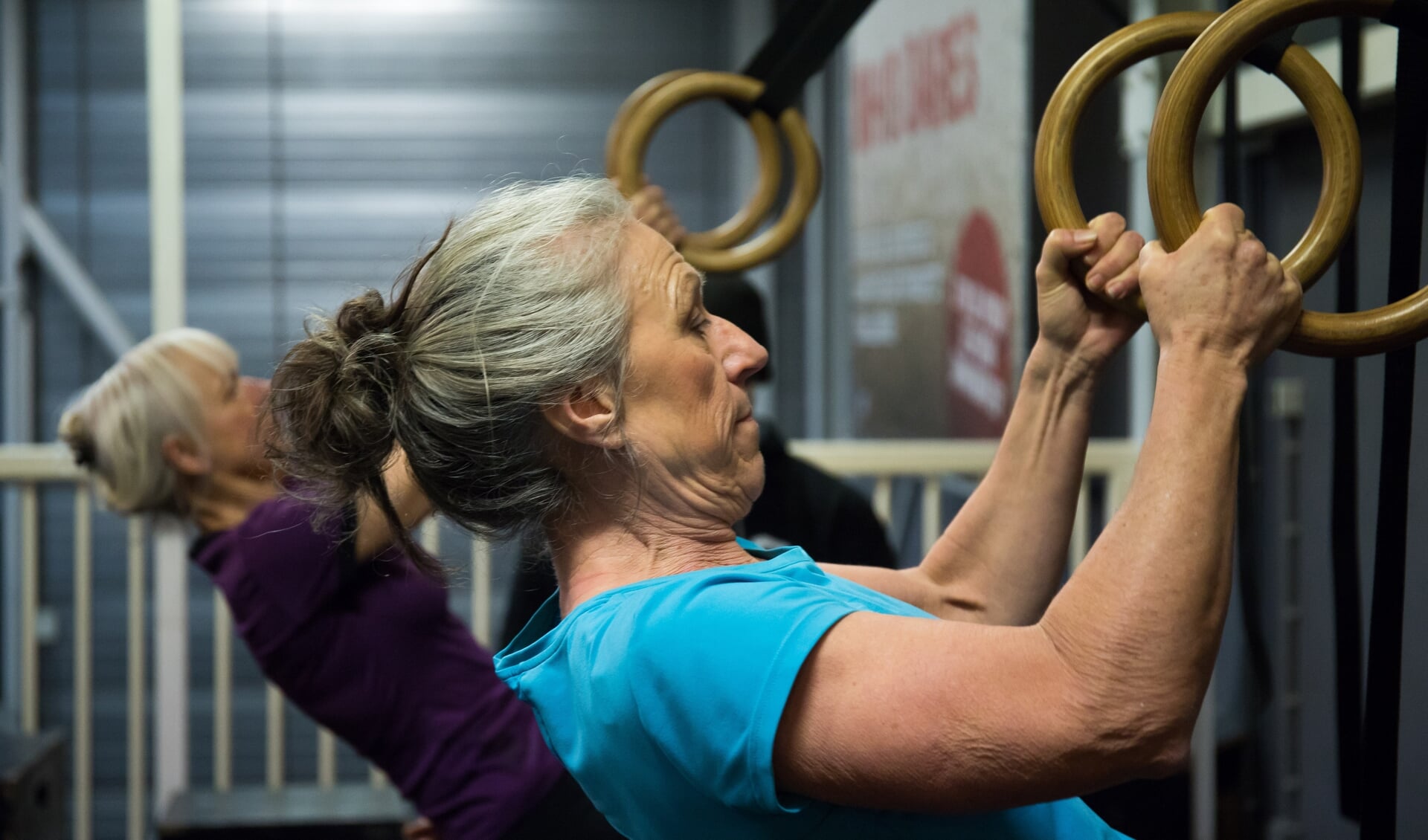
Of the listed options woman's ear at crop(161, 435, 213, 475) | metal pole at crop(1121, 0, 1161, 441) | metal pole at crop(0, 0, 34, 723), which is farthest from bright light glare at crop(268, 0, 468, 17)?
woman's ear at crop(161, 435, 213, 475)

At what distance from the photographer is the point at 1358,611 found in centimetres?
77

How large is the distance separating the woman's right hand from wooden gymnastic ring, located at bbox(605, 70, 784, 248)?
671mm

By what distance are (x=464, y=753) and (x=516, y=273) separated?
0.80 meters

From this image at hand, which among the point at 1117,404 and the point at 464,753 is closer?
the point at 464,753

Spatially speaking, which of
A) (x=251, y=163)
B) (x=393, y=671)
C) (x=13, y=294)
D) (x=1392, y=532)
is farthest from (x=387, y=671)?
(x=13, y=294)

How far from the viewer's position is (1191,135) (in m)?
0.61

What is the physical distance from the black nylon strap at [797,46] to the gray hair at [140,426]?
0.79 m

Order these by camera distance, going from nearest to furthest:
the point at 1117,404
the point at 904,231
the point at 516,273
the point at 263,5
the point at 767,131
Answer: the point at 516,273 < the point at 767,131 < the point at 1117,404 < the point at 904,231 < the point at 263,5

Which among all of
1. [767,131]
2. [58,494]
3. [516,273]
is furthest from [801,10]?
[58,494]

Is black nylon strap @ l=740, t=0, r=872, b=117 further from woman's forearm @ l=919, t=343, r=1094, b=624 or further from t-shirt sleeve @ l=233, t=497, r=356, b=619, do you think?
t-shirt sleeve @ l=233, t=497, r=356, b=619

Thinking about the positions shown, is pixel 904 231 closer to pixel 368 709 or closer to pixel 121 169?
pixel 368 709

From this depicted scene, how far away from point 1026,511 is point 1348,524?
8.2 inches

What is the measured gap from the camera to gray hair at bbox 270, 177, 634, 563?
0.70 meters

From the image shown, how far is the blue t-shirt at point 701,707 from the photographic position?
1.90ft
